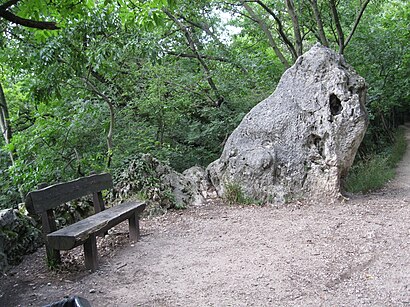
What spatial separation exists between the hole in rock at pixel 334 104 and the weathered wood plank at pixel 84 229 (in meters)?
3.90

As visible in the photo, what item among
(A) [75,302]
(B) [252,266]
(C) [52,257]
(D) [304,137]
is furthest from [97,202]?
(D) [304,137]

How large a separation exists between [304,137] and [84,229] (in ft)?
14.1

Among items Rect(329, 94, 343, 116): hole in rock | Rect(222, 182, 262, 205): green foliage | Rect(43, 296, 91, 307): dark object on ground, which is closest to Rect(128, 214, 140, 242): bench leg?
Rect(222, 182, 262, 205): green foliage

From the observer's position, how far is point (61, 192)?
421cm

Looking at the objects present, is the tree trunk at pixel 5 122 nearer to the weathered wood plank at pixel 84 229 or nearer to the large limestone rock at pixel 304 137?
the weathered wood plank at pixel 84 229

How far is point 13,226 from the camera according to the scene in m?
4.34

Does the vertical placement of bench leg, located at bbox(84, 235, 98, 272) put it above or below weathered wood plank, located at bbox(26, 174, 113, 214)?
below

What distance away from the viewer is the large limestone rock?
6.33 meters

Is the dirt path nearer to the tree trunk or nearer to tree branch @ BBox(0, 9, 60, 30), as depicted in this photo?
tree branch @ BBox(0, 9, 60, 30)

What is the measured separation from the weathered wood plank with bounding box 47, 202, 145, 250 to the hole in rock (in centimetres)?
390

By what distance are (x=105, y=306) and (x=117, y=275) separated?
2.27ft

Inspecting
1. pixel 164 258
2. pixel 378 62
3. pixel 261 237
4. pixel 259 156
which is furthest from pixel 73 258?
pixel 378 62

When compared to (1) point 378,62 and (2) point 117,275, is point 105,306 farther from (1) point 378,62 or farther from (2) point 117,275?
(1) point 378,62

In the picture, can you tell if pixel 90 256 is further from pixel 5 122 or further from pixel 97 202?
pixel 5 122
